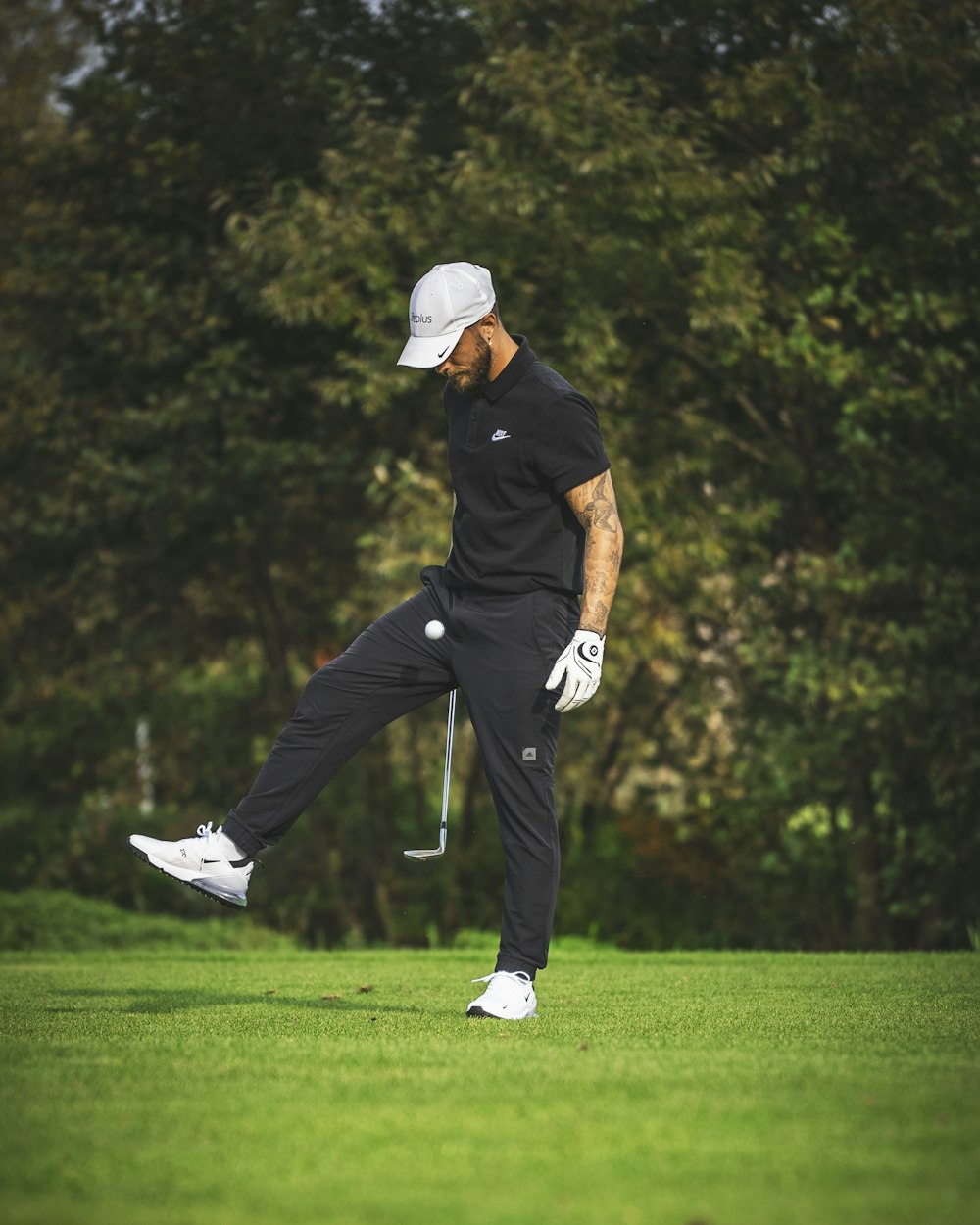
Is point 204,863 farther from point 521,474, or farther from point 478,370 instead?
point 478,370

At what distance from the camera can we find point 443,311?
17.0ft

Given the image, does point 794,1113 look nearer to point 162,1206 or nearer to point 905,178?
point 162,1206

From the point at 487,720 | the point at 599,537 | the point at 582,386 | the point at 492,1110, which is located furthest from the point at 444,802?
the point at 582,386

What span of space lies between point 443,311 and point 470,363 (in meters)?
0.19

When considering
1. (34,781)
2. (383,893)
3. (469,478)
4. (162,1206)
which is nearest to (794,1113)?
(162,1206)

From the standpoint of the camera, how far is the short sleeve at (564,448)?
5.17 meters

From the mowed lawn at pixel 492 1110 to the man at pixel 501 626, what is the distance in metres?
0.47

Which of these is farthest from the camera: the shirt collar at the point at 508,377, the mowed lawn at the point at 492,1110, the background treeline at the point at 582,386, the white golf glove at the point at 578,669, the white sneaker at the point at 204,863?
the background treeline at the point at 582,386

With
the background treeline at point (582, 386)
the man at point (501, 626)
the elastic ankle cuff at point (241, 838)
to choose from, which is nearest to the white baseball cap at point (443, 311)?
the man at point (501, 626)

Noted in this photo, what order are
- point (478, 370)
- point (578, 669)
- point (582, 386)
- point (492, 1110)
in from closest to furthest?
1. point (492, 1110)
2. point (578, 669)
3. point (478, 370)
4. point (582, 386)

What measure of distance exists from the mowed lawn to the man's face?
1.95 metres

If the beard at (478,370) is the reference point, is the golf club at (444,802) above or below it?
below

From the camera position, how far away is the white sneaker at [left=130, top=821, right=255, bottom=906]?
16.9ft

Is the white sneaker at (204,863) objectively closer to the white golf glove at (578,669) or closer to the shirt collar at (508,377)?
the white golf glove at (578,669)
